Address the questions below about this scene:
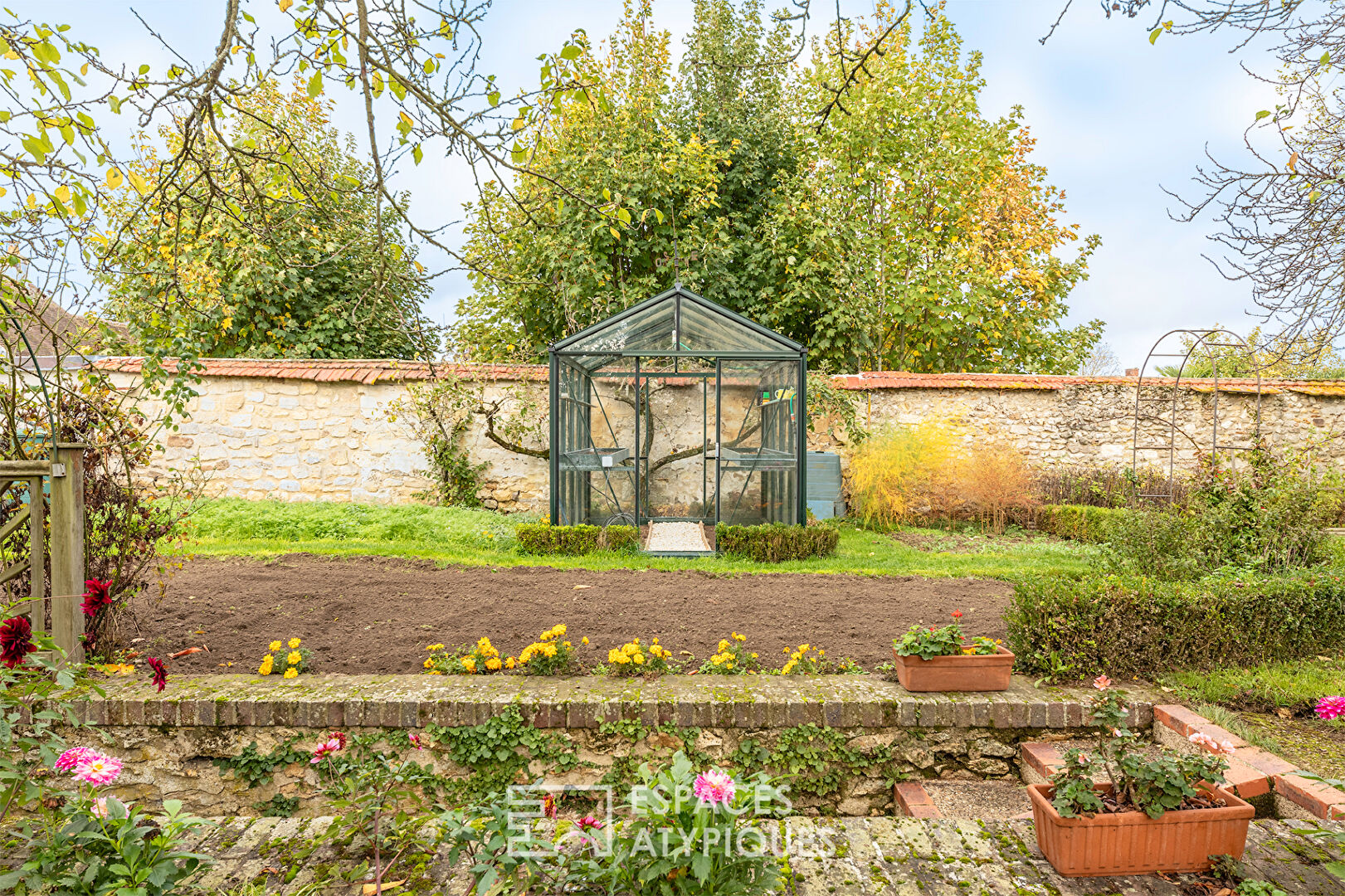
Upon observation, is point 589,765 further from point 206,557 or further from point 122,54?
point 206,557

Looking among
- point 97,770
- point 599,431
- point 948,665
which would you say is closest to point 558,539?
point 599,431

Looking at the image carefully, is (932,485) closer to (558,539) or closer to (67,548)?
(558,539)

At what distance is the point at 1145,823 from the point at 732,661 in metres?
1.76

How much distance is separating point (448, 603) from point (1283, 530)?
561 centimetres

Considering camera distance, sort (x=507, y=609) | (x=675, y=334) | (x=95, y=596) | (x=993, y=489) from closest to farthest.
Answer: (x=95, y=596), (x=507, y=609), (x=675, y=334), (x=993, y=489)

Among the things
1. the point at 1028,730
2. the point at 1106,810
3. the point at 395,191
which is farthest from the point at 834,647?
the point at 395,191

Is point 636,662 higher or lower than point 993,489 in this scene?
lower

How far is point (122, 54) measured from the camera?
226 centimetres

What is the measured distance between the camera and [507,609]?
14.9 feet

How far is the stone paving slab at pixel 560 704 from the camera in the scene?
9.16ft

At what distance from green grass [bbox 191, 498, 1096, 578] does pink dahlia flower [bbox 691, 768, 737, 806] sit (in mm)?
4571

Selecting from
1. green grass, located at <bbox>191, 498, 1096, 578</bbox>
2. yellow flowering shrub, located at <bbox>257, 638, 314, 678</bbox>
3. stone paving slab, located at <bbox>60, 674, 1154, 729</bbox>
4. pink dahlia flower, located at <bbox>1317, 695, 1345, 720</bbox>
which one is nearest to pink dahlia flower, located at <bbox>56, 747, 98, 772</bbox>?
stone paving slab, located at <bbox>60, 674, 1154, 729</bbox>

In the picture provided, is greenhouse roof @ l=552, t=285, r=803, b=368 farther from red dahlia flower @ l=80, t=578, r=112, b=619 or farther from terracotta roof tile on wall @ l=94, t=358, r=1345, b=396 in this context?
red dahlia flower @ l=80, t=578, r=112, b=619

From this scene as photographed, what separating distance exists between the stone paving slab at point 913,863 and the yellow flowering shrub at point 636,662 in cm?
120
